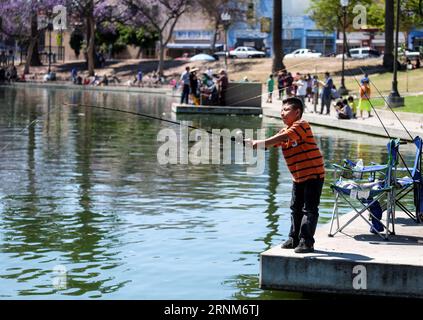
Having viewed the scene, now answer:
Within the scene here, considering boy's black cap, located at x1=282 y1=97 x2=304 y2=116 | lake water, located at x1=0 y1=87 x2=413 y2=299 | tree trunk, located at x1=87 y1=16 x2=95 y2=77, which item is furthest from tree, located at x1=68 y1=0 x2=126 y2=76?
boy's black cap, located at x1=282 y1=97 x2=304 y2=116

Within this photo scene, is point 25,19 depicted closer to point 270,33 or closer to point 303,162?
point 270,33

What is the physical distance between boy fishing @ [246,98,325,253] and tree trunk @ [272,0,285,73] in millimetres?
50991

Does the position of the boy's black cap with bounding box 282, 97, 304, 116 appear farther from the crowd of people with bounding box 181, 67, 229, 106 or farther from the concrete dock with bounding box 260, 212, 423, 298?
the crowd of people with bounding box 181, 67, 229, 106

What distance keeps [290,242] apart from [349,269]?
890 mm

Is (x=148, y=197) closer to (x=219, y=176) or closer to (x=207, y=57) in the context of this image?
(x=219, y=176)

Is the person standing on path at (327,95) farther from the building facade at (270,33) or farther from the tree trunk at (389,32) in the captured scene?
the building facade at (270,33)

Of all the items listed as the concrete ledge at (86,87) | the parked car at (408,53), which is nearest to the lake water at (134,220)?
the parked car at (408,53)

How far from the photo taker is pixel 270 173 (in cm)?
2225

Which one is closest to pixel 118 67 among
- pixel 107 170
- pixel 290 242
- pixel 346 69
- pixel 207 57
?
pixel 207 57

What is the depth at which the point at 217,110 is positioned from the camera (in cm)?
4397

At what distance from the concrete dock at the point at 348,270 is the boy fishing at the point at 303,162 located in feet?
0.77

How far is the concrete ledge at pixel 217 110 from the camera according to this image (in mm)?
43625

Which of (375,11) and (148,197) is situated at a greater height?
(375,11)

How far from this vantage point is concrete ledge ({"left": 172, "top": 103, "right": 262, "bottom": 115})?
43625mm
